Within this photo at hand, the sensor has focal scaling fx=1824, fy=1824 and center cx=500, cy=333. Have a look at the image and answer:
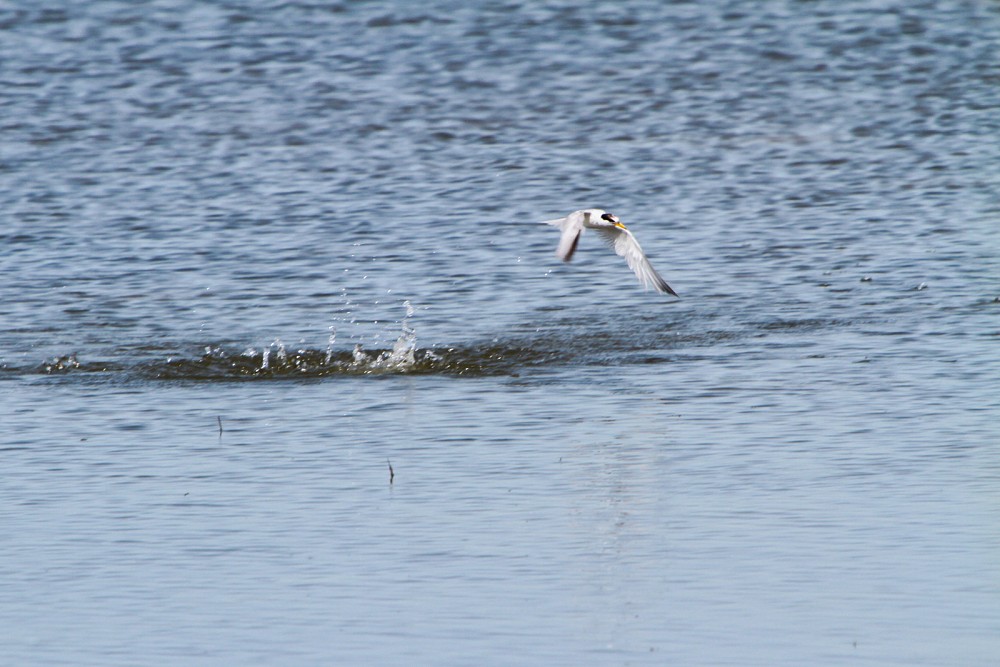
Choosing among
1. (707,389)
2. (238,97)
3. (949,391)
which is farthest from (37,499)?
(238,97)

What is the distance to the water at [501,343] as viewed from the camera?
6.98 meters

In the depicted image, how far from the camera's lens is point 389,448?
32.2 ft

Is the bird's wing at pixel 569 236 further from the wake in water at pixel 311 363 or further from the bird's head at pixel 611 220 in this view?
the wake in water at pixel 311 363

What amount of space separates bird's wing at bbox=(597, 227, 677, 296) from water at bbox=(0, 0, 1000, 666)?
0.51 meters

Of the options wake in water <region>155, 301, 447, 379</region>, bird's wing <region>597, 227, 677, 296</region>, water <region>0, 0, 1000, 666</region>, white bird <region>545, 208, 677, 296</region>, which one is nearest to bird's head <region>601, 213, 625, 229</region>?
white bird <region>545, 208, 677, 296</region>

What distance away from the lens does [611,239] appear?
43.0 feet

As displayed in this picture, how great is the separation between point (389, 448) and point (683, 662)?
12.6 feet

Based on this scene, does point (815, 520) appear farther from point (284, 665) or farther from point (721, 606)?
point (284, 665)

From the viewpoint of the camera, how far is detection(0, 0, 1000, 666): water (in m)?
6.98

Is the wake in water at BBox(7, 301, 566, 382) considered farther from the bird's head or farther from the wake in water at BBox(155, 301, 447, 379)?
the bird's head

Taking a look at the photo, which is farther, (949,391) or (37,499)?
(949,391)

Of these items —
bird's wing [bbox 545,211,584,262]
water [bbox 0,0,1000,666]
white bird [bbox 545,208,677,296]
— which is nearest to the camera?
water [bbox 0,0,1000,666]

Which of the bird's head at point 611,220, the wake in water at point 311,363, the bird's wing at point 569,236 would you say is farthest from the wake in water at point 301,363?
the bird's head at point 611,220

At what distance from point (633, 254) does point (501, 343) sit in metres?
1.13
